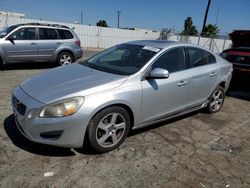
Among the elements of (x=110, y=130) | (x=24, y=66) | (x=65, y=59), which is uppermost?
(x=65, y=59)

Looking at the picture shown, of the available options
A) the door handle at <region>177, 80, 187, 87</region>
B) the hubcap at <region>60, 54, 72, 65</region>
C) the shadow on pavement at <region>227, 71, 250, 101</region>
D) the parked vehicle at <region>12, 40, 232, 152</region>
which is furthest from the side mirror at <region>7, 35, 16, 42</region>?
the shadow on pavement at <region>227, 71, 250, 101</region>

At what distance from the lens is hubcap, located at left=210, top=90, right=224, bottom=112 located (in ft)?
17.4

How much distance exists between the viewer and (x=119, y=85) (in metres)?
3.37

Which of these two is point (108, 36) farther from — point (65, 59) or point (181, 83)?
point (181, 83)

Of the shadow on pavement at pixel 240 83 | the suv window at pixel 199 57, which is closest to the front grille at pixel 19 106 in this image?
the suv window at pixel 199 57

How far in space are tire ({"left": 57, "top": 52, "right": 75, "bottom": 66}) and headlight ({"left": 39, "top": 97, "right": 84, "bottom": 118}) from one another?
22.6ft

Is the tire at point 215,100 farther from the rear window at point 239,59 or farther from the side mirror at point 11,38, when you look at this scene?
the side mirror at point 11,38

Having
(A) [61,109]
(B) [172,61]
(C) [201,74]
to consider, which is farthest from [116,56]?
(A) [61,109]

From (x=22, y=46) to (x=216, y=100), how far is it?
6605 millimetres

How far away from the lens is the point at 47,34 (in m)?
9.23

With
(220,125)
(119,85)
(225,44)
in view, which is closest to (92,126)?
(119,85)

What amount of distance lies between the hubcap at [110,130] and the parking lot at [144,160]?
0.16 m

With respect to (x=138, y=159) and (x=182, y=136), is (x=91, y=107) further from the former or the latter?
(x=182, y=136)

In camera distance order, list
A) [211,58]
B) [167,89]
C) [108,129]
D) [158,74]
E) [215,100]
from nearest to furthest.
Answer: [108,129] → [158,74] → [167,89] → [211,58] → [215,100]
